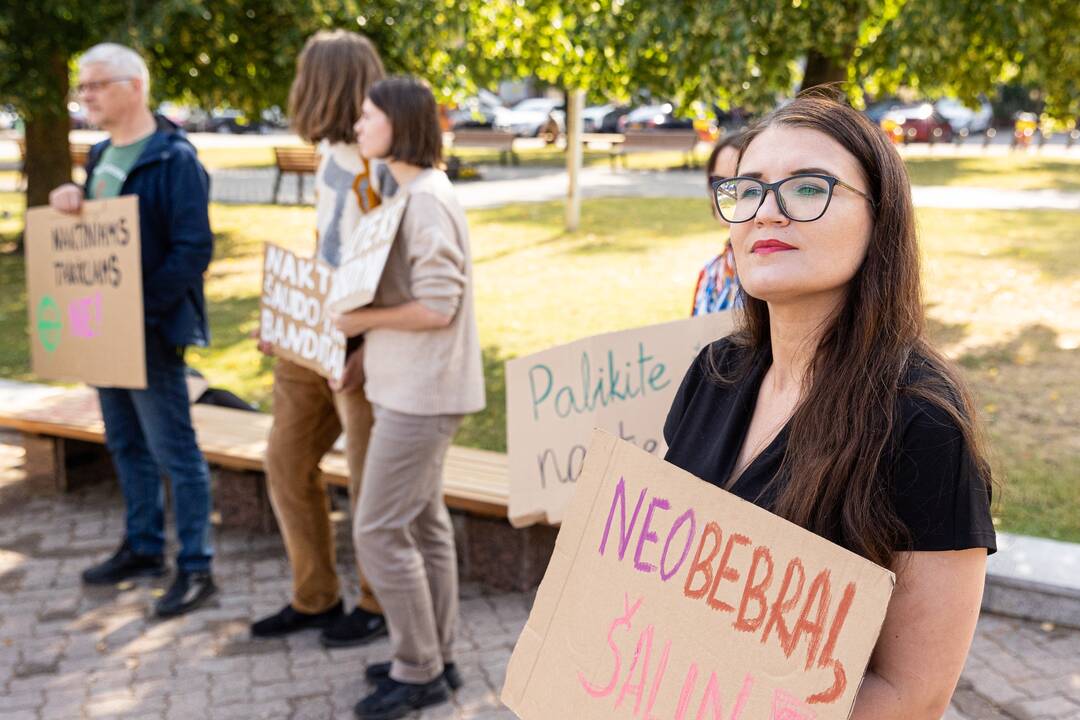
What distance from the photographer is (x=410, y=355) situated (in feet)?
11.6

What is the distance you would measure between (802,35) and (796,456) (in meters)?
5.39

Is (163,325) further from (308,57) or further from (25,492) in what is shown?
(25,492)

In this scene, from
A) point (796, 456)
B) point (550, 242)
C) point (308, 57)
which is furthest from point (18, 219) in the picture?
point (796, 456)

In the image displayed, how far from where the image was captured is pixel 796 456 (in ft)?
5.45

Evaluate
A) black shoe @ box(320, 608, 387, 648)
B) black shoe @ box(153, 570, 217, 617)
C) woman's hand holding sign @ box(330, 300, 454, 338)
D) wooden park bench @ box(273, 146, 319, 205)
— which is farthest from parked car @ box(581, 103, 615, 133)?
woman's hand holding sign @ box(330, 300, 454, 338)

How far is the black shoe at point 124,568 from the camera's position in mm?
4891

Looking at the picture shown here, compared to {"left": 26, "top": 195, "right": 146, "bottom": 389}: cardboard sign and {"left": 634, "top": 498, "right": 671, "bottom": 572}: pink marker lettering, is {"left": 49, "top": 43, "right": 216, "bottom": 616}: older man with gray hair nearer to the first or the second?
{"left": 26, "top": 195, "right": 146, "bottom": 389}: cardboard sign

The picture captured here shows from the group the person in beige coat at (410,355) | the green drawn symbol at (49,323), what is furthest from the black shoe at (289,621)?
the green drawn symbol at (49,323)

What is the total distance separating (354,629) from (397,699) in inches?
25.5

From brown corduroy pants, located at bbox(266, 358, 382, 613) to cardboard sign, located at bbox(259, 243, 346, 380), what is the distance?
0.39 ft

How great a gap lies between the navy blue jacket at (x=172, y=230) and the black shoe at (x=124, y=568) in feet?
3.55

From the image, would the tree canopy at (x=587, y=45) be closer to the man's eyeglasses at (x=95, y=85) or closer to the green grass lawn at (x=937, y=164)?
the man's eyeglasses at (x=95, y=85)

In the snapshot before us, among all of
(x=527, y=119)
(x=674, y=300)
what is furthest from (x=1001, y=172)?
(x=527, y=119)

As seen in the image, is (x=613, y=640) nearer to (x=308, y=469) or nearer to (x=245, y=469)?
(x=308, y=469)
